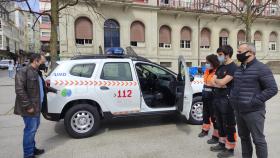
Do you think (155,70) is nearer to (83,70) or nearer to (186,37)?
(83,70)

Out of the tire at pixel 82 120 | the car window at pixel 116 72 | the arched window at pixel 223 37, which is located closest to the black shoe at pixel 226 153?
the car window at pixel 116 72

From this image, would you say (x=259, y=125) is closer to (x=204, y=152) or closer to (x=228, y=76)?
(x=228, y=76)

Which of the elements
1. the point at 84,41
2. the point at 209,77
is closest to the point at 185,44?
the point at 84,41

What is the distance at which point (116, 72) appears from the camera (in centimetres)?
593

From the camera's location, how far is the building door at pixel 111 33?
81.6 ft

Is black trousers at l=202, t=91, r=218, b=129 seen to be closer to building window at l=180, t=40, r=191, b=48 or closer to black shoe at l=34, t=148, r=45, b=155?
black shoe at l=34, t=148, r=45, b=155

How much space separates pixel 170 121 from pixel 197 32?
24.6 metres

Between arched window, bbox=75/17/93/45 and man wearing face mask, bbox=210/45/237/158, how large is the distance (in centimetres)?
2065

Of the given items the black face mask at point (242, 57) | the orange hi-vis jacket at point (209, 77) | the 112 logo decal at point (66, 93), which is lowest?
the 112 logo decal at point (66, 93)

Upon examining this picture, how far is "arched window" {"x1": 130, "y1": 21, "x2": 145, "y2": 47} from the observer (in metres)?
26.0

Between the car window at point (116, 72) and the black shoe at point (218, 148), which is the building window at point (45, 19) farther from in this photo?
the black shoe at point (218, 148)

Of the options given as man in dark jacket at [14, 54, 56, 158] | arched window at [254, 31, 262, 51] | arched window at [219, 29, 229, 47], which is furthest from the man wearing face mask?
arched window at [254, 31, 262, 51]

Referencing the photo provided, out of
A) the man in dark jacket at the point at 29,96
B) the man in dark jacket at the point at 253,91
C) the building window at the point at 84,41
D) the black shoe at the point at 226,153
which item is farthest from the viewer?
the building window at the point at 84,41

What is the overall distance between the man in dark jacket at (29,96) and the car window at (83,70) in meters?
1.24
